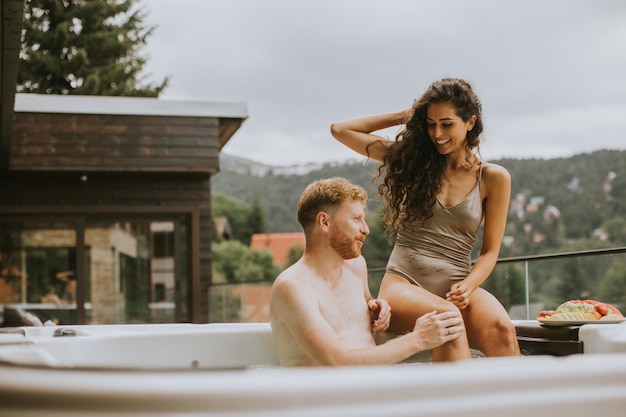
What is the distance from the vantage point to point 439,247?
2.87 meters

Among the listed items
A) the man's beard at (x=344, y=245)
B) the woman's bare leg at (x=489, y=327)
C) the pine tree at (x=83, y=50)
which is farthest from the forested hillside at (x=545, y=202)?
the man's beard at (x=344, y=245)

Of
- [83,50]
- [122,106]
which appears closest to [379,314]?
[122,106]

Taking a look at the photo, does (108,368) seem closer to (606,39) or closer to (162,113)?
(162,113)

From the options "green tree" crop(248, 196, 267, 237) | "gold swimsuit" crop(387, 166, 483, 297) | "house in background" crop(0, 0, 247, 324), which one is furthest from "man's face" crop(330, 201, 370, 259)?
"green tree" crop(248, 196, 267, 237)

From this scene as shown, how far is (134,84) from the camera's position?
21.3m

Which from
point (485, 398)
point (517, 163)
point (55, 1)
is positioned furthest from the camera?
point (517, 163)

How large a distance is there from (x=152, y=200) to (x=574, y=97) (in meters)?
36.4

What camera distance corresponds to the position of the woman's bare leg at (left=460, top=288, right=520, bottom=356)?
8.91 ft

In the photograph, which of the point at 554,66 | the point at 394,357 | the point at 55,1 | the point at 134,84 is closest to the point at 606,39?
the point at 554,66

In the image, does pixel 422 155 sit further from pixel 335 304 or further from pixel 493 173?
pixel 335 304

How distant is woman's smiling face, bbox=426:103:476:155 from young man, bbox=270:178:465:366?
310 mm

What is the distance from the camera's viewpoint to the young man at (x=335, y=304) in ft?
7.82

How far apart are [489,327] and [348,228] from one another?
586 mm

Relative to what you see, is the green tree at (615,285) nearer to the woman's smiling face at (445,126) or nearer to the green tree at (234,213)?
the woman's smiling face at (445,126)
